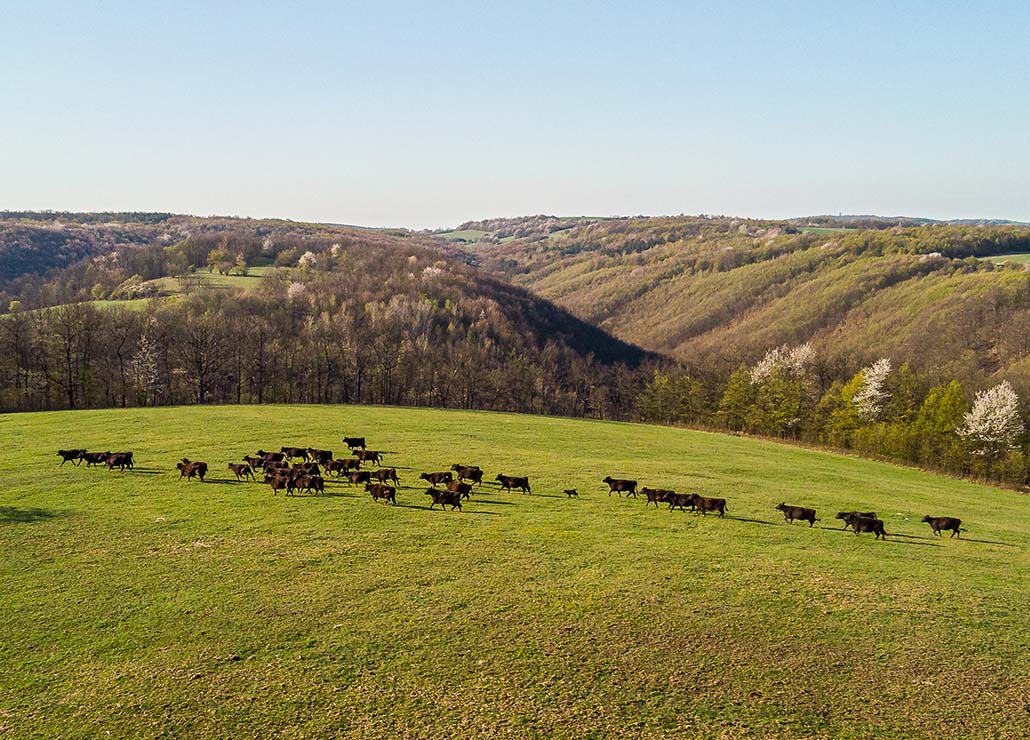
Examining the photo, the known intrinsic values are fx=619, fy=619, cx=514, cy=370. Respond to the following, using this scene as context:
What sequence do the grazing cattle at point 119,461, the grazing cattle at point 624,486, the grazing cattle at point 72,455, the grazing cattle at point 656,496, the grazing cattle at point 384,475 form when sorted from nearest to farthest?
1. the grazing cattle at point 656,496
2. the grazing cattle at point 384,475
3. the grazing cattle at point 624,486
4. the grazing cattle at point 119,461
5. the grazing cattle at point 72,455

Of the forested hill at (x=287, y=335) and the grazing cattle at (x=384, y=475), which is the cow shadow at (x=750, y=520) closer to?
the grazing cattle at (x=384, y=475)

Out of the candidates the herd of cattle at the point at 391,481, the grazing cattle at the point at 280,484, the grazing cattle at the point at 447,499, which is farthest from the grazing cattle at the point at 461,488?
the grazing cattle at the point at 280,484

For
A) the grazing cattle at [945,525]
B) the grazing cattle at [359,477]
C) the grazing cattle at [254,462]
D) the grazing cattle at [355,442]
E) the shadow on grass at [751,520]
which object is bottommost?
the grazing cattle at [355,442]

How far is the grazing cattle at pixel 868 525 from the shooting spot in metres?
28.6

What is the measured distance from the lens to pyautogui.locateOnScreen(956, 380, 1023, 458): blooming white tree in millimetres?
68438

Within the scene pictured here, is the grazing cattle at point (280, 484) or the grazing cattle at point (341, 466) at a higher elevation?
the grazing cattle at point (280, 484)

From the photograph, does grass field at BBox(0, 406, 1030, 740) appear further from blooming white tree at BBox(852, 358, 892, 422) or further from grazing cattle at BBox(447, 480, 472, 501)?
blooming white tree at BBox(852, 358, 892, 422)

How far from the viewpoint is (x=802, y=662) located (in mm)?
15969

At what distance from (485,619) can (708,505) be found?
1678 cm

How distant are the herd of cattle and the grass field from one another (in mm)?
922

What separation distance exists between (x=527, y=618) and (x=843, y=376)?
100638 mm

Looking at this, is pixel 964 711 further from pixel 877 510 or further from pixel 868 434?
pixel 868 434

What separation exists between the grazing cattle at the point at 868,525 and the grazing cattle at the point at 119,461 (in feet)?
126

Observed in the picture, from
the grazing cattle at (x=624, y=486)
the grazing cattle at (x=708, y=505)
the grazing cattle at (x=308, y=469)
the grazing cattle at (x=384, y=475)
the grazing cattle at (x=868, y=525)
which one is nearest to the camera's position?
the grazing cattle at (x=868, y=525)
